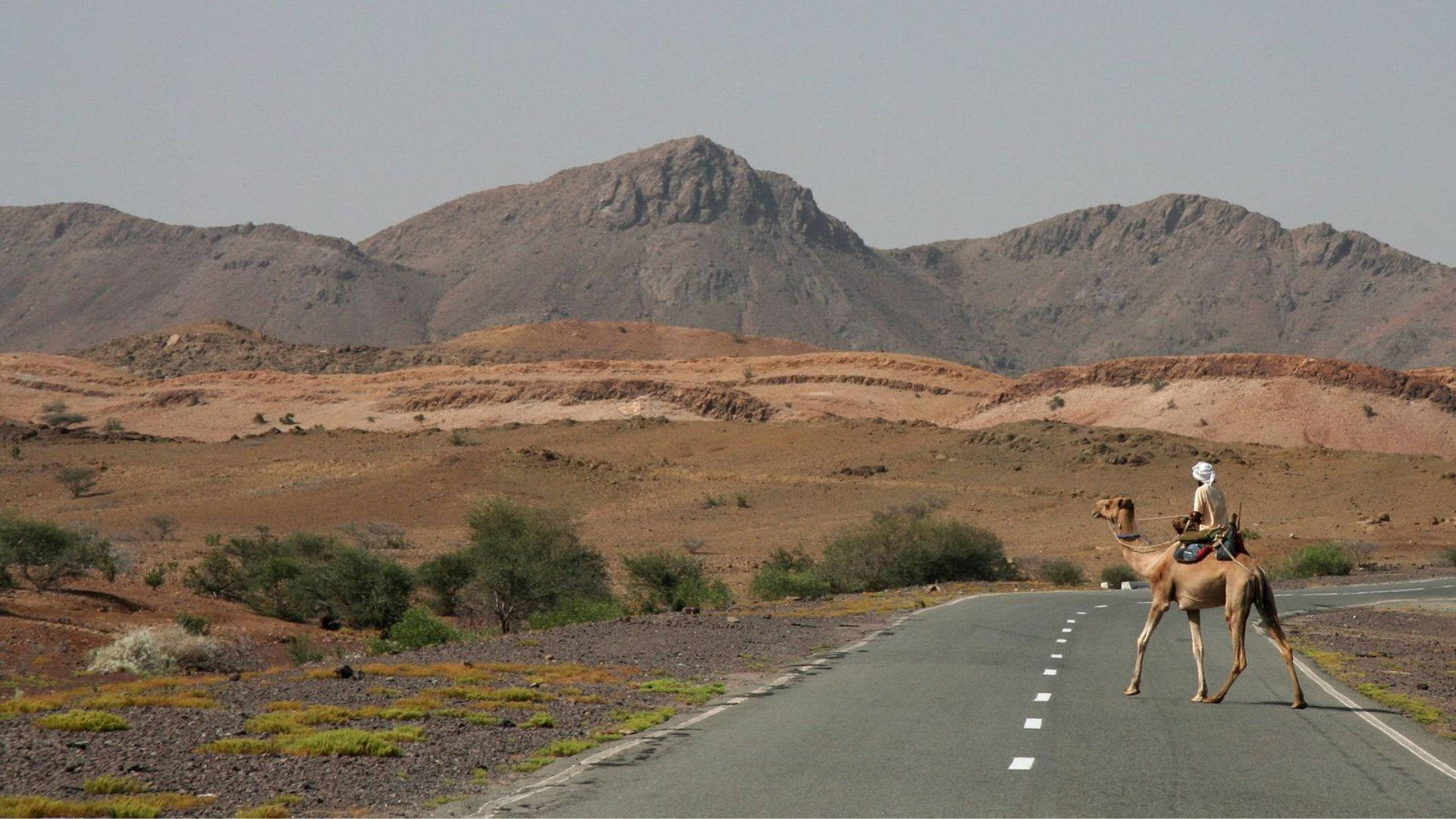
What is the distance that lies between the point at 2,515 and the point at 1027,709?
1079 inches

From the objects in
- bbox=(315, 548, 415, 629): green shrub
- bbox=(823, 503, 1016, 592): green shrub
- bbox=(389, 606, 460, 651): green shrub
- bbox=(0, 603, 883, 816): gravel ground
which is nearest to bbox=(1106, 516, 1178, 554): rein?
bbox=(0, 603, 883, 816): gravel ground

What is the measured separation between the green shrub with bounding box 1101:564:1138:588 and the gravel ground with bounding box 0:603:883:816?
23749 millimetres

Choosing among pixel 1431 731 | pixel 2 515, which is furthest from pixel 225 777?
pixel 2 515

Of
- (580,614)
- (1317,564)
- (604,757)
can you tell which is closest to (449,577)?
(580,614)

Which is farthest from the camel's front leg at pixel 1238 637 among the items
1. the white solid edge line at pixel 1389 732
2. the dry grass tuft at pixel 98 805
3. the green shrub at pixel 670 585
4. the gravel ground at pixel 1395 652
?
the green shrub at pixel 670 585

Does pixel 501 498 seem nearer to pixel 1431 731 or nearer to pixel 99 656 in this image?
pixel 99 656

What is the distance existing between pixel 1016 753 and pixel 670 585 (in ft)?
72.8

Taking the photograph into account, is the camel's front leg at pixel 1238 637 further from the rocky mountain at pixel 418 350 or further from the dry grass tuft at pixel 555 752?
the rocky mountain at pixel 418 350

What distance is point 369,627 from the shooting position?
32.1 meters

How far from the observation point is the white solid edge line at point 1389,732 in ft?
34.4

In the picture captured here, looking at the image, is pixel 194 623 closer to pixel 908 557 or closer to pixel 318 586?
pixel 318 586

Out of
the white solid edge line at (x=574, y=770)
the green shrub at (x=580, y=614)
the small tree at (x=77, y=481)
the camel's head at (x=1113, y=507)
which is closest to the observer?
the white solid edge line at (x=574, y=770)

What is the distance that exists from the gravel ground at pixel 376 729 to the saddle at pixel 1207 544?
4.95m

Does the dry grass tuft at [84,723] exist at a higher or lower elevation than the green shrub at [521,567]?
higher
